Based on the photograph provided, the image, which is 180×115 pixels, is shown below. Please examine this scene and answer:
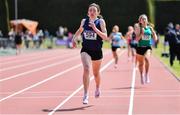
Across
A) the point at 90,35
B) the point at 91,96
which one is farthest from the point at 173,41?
the point at 90,35

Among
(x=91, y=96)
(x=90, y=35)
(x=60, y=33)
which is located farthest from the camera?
(x=60, y=33)

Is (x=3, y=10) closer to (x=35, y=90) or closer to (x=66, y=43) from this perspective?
(x=66, y=43)

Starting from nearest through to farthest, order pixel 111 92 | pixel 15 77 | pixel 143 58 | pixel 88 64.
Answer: pixel 88 64 < pixel 111 92 < pixel 143 58 < pixel 15 77

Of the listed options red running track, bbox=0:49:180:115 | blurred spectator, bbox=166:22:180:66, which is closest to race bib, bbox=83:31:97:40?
red running track, bbox=0:49:180:115

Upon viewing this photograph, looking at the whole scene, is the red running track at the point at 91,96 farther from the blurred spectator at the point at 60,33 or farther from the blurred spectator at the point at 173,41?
the blurred spectator at the point at 60,33

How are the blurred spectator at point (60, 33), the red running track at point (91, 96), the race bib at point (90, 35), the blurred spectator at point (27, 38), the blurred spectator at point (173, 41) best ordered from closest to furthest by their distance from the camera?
the red running track at point (91, 96), the race bib at point (90, 35), the blurred spectator at point (173, 41), the blurred spectator at point (27, 38), the blurred spectator at point (60, 33)

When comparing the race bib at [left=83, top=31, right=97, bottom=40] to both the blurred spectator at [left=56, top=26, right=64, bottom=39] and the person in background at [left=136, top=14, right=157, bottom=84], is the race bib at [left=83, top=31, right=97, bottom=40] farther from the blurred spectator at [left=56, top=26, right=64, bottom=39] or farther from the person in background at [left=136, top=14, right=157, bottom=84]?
the blurred spectator at [left=56, top=26, right=64, bottom=39]

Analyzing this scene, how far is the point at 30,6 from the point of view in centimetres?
6875

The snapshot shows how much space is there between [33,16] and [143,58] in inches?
1997

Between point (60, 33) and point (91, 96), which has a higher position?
point (60, 33)

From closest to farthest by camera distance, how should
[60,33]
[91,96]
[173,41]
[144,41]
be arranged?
1. [91,96]
2. [144,41]
3. [173,41]
4. [60,33]

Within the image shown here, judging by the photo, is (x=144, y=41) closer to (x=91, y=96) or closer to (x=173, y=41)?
(x=91, y=96)

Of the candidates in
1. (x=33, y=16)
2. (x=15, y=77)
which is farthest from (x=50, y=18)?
(x=15, y=77)

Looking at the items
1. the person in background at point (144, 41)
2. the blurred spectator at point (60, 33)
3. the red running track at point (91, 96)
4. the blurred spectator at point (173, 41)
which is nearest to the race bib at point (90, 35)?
the red running track at point (91, 96)
